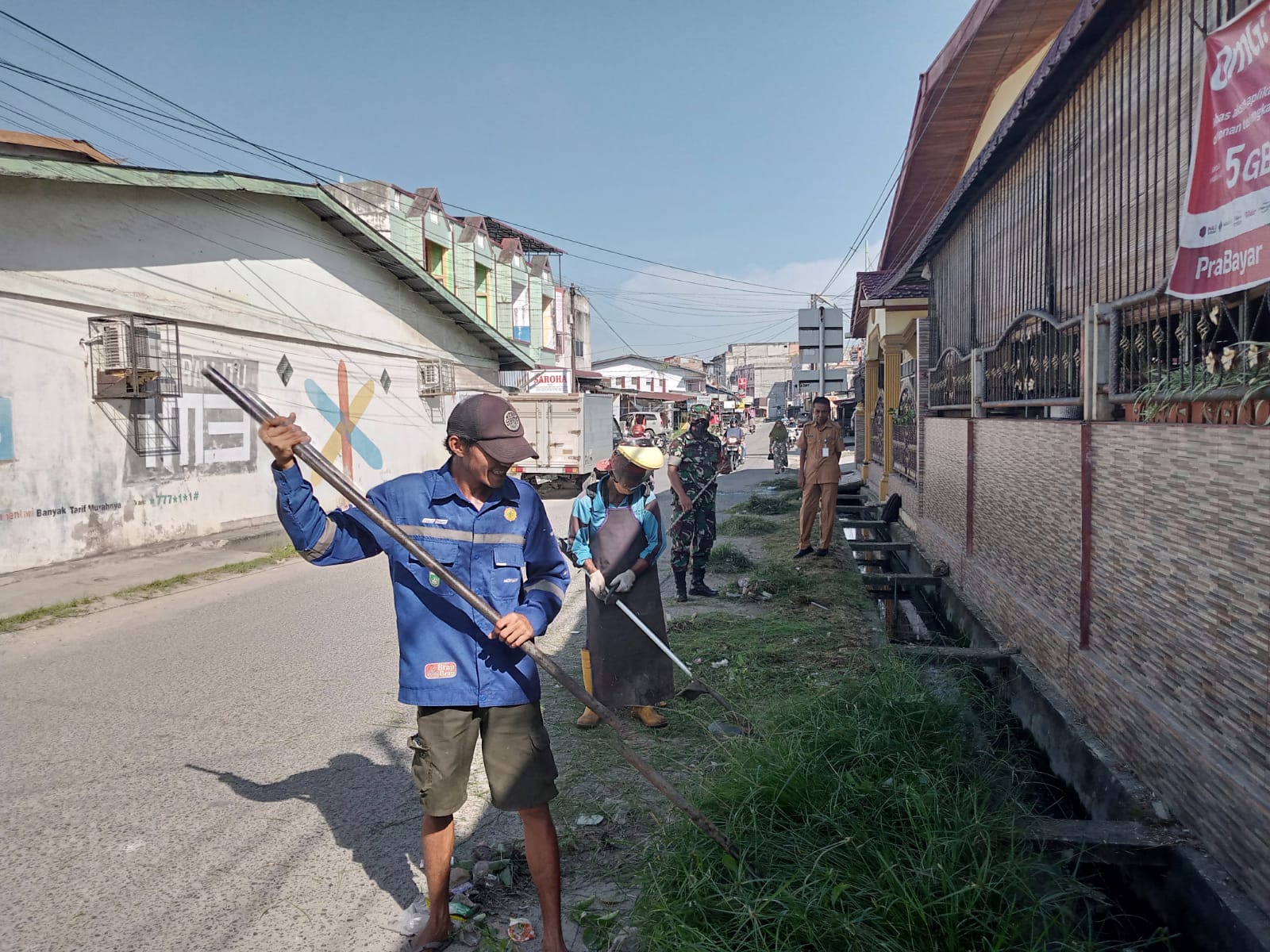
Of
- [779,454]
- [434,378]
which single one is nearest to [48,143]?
[434,378]

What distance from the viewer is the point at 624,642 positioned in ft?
17.0

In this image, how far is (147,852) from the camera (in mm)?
3654

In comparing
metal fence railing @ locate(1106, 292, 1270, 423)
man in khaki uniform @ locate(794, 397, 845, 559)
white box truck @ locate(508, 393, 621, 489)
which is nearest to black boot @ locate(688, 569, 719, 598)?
man in khaki uniform @ locate(794, 397, 845, 559)

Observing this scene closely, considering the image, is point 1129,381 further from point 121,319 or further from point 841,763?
point 121,319

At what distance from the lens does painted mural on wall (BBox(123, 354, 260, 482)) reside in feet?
38.1

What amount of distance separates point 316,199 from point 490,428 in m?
13.5

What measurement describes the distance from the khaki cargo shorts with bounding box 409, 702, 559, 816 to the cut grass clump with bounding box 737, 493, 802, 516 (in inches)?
519

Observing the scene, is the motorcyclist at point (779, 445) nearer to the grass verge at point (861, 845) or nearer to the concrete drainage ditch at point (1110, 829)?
the concrete drainage ditch at point (1110, 829)

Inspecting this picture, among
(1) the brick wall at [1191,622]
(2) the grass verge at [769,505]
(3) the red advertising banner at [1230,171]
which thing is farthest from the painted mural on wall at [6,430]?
(2) the grass verge at [769,505]

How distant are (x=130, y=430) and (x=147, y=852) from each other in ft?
29.0

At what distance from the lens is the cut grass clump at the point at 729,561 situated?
1036cm

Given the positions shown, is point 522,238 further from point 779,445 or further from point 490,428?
point 490,428

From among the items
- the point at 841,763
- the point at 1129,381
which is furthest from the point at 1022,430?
the point at 841,763

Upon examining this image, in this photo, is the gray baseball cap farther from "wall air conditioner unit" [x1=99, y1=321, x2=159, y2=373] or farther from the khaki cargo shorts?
"wall air conditioner unit" [x1=99, y1=321, x2=159, y2=373]
